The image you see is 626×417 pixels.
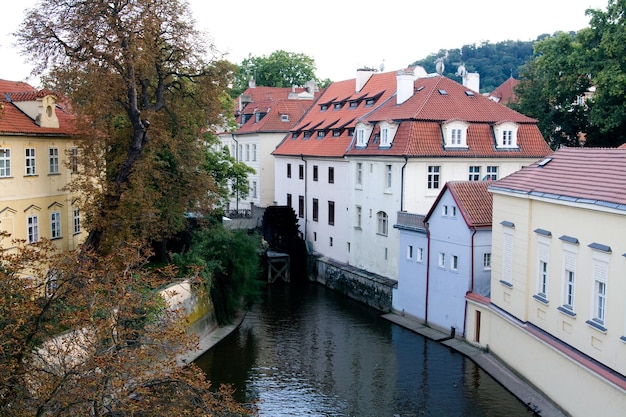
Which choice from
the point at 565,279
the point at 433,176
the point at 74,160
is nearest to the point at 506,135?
the point at 433,176

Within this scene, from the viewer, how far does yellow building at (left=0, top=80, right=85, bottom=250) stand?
72.5ft

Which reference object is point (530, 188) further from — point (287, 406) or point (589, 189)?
point (287, 406)

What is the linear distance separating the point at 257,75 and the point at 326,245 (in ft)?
117

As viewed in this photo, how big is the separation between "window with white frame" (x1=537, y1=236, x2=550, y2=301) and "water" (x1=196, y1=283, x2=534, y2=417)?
9.07 feet

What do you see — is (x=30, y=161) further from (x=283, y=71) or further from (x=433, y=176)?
(x=283, y=71)

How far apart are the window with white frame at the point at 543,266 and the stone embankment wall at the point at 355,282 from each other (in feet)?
33.0

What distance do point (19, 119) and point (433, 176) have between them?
49.5 feet

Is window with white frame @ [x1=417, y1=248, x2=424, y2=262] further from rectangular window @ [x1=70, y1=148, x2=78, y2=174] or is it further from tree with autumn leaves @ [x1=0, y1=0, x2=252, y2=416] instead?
rectangular window @ [x1=70, y1=148, x2=78, y2=174]

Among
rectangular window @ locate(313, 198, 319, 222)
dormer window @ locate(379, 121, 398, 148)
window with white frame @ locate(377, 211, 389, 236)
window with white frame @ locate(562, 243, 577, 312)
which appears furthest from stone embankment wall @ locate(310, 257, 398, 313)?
window with white frame @ locate(562, 243, 577, 312)

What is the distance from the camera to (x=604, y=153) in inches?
694

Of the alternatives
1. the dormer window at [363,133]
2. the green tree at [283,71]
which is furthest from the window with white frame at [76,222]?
the green tree at [283,71]

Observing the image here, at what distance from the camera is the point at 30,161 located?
23.2 m

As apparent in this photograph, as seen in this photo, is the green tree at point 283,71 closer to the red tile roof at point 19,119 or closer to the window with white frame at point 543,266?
the red tile roof at point 19,119

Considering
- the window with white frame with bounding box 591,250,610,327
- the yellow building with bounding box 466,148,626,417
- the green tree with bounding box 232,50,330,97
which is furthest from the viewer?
the green tree with bounding box 232,50,330,97
